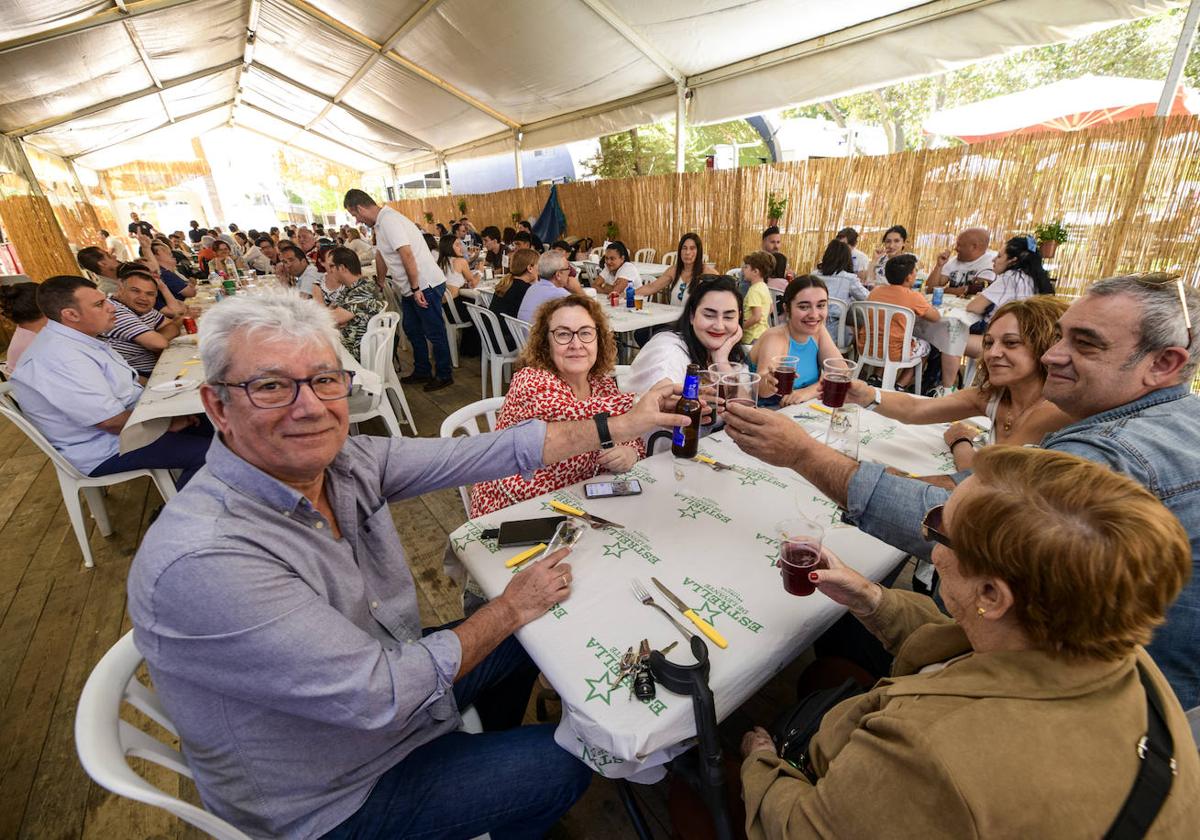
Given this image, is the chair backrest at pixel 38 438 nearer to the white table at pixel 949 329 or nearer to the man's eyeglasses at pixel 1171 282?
the man's eyeglasses at pixel 1171 282

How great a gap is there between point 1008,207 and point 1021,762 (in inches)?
295

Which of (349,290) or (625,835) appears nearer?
(625,835)

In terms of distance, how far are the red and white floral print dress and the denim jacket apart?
3.35ft

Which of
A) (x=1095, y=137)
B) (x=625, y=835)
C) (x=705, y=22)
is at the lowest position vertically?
(x=625, y=835)

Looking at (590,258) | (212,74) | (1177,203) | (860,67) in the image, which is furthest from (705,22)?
(212,74)

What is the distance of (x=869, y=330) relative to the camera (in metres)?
4.49

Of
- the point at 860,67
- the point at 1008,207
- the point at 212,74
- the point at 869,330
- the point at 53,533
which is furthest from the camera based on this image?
the point at 212,74

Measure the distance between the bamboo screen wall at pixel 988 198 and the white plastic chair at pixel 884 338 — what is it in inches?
106

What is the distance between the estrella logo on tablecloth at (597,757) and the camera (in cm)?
106

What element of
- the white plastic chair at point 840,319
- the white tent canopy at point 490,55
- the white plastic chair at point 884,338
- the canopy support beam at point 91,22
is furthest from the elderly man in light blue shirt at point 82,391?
the canopy support beam at point 91,22

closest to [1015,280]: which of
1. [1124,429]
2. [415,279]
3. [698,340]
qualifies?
[698,340]

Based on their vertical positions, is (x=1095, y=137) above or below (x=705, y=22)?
below

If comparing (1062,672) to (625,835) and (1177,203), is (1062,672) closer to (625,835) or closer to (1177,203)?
(625,835)

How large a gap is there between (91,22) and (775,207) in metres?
10.4
